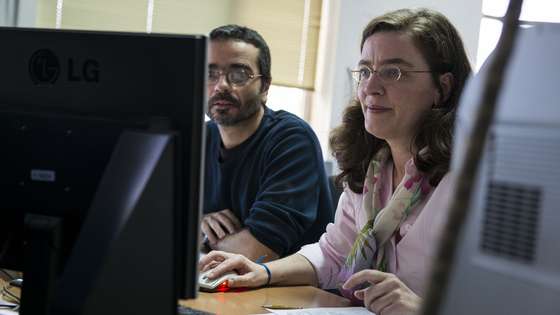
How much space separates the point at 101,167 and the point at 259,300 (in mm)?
686

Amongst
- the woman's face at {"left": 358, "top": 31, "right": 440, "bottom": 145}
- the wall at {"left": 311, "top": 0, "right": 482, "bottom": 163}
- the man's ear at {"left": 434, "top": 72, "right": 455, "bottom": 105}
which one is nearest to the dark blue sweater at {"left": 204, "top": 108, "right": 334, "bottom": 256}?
the woman's face at {"left": 358, "top": 31, "right": 440, "bottom": 145}

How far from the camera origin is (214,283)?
4.99ft

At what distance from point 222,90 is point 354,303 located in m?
1.12

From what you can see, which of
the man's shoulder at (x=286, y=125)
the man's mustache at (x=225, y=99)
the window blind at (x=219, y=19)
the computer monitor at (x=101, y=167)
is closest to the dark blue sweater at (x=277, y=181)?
the man's shoulder at (x=286, y=125)

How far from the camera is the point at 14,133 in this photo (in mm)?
947

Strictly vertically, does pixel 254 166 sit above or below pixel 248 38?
below

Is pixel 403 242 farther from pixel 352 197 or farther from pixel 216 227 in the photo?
pixel 216 227

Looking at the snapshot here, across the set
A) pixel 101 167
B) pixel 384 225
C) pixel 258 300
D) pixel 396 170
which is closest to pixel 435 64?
pixel 396 170

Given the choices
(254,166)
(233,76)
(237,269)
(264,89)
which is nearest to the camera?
(237,269)

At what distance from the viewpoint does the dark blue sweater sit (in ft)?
6.89

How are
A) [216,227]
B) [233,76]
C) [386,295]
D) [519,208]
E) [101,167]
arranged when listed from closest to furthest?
[519,208] < [101,167] < [386,295] < [216,227] < [233,76]

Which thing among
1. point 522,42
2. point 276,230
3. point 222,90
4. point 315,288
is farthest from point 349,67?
point 522,42

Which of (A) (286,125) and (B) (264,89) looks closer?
(A) (286,125)

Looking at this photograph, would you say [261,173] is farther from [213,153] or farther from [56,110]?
[56,110]
